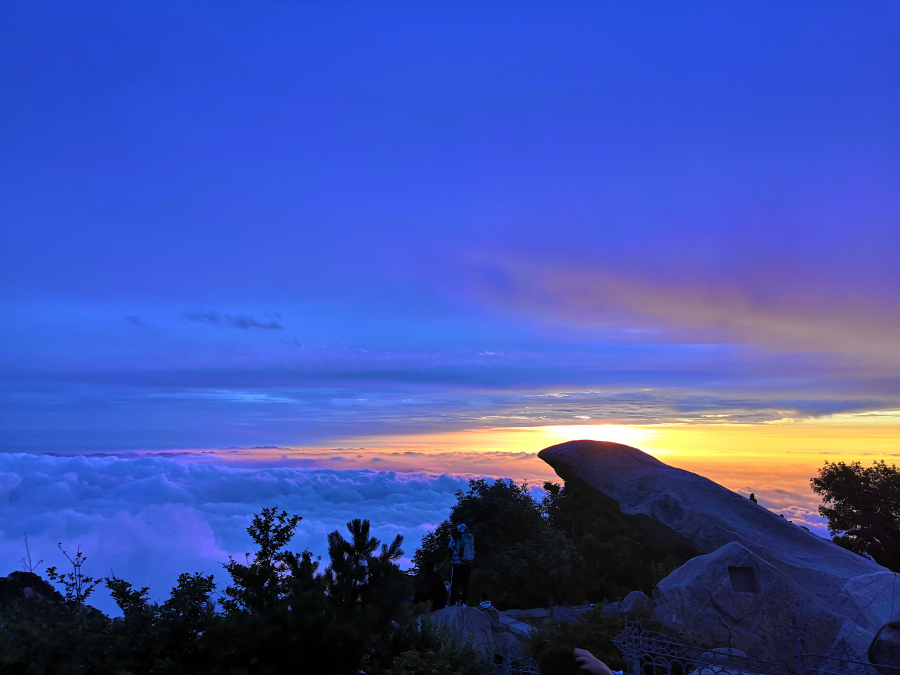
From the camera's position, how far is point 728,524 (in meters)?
19.1

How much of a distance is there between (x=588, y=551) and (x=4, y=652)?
2985 centimetres

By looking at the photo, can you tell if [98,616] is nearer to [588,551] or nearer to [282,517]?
[282,517]

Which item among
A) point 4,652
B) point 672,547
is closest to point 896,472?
point 672,547

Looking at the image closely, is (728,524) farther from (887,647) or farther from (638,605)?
(887,647)

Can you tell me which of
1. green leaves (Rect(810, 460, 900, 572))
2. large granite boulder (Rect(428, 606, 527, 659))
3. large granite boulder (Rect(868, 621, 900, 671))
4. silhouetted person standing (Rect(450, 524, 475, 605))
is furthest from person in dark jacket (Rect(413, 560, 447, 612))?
green leaves (Rect(810, 460, 900, 572))

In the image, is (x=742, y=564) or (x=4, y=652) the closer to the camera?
(x=4, y=652)

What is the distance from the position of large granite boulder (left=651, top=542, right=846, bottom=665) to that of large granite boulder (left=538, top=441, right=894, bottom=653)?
38cm

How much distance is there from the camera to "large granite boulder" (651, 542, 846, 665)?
14.5 meters

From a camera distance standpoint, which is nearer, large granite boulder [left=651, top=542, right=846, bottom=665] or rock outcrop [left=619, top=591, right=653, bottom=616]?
large granite boulder [left=651, top=542, right=846, bottom=665]

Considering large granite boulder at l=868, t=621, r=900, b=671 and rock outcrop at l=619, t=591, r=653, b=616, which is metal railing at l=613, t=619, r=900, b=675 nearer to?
large granite boulder at l=868, t=621, r=900, b=671

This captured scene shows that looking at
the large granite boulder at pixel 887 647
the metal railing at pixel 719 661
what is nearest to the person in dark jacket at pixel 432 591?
the metal railing at pixel 719 661

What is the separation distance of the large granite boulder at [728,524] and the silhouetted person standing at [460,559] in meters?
6.59

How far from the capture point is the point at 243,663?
32.6ft

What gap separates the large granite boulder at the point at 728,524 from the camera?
15312 mm
